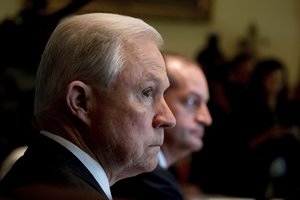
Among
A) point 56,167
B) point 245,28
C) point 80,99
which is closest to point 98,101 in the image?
point 80,99

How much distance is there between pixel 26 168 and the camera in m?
0.87

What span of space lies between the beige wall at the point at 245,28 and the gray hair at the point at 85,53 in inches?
171

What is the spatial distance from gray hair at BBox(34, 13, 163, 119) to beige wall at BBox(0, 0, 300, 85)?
435 centimetres

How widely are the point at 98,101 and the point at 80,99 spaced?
0.03m

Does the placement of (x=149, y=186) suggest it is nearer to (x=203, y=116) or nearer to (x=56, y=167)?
(x=203, y=116)

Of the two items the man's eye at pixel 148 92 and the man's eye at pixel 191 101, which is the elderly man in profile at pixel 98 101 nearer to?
the man's eye at pixel 148 92

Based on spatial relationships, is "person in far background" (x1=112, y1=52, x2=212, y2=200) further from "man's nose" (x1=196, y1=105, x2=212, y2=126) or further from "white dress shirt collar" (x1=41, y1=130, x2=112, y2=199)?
"white dress shirt collar" (x1=41, y1=130, x2=112, y2=199)

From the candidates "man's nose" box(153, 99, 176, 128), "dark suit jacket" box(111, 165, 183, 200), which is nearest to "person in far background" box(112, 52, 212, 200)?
"dark suit jacket" box(111, 165, 183, 200)

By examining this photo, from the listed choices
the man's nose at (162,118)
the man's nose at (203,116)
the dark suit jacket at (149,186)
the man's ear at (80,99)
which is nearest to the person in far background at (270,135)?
the man's nose at (203,116)

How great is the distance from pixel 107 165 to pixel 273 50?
5.18 metres

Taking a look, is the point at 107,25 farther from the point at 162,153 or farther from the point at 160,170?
the point at 162,153

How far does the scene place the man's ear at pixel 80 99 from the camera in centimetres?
98

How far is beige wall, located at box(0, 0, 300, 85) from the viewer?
18.2ft

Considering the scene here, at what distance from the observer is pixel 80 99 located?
99cm
